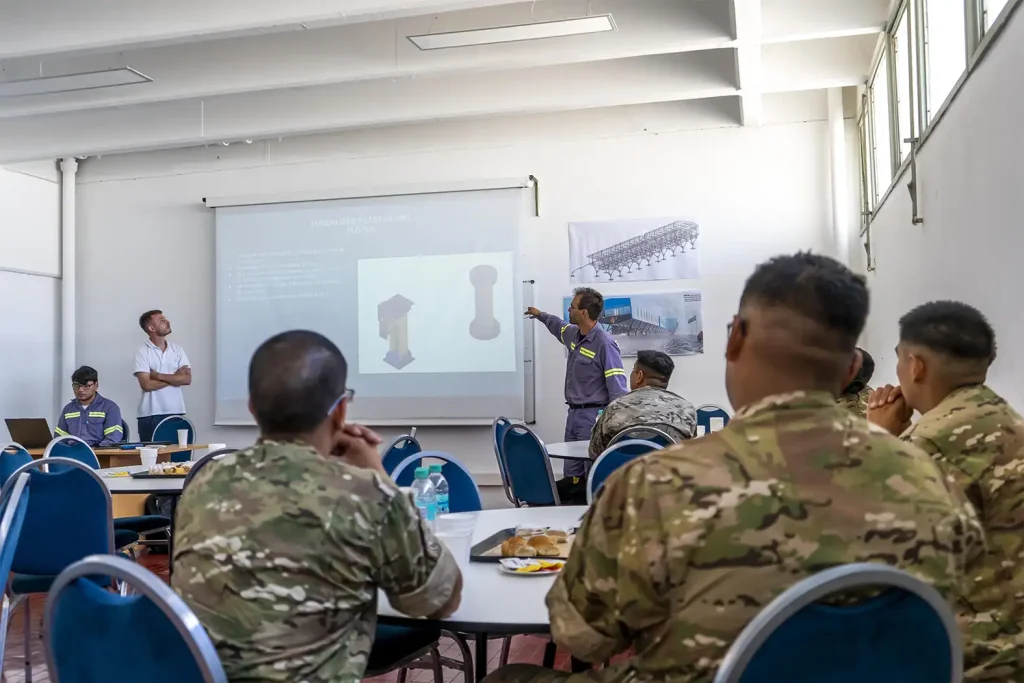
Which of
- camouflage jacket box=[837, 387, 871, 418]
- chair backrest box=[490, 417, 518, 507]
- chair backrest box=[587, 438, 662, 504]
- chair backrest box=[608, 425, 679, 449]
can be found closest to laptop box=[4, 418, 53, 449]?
chair backrest box=[490, 417, 518, 507]

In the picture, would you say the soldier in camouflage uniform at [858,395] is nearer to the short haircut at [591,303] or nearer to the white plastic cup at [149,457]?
the short haircut at [591,303]

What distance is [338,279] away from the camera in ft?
24.7

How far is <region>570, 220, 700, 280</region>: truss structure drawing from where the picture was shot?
6.93 metres

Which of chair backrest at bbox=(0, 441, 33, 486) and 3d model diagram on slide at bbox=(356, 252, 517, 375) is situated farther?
3d model diagram on slide at bbox=(356, 252, 517, 375)

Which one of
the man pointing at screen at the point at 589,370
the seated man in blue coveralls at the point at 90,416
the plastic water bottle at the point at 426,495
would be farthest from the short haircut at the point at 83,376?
the plastic water bottle at the point at 426,495

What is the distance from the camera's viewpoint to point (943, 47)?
155 inches

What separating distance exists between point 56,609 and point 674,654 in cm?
90

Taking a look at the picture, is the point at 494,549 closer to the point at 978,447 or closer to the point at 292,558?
the point at 292,558

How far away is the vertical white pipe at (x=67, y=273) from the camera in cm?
806

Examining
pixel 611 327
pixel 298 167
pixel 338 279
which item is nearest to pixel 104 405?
pixel 338 279

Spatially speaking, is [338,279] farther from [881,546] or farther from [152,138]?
[881,546]

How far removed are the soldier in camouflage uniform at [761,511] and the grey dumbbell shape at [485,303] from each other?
602 centimetres

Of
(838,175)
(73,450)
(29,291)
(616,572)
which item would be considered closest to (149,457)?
(73,450)

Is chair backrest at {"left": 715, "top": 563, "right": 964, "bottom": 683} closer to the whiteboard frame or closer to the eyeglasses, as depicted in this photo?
the eyeglasses
